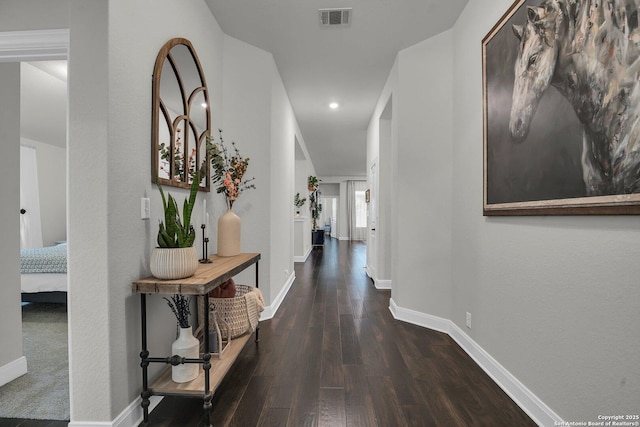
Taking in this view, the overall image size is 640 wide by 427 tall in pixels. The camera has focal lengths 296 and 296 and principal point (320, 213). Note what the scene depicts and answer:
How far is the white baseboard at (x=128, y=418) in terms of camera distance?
4.45 feet

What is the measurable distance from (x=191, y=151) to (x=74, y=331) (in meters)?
1.31

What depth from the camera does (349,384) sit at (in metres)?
1.91

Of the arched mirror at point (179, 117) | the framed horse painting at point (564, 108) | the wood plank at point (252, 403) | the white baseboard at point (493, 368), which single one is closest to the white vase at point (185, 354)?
the wood plank at point (252, 403)

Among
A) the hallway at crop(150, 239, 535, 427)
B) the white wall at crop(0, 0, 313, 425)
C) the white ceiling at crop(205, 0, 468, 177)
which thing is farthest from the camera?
the white ceiling at crop(205, 0, 468, 177)

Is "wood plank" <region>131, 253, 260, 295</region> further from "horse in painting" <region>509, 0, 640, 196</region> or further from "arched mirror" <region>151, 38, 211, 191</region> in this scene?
"horse in painting" <region>509, 0, 640, 196</region>

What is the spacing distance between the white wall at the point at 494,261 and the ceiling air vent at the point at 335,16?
78cm

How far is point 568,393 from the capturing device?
4.55 ft

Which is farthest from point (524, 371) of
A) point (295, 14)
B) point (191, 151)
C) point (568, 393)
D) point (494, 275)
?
point (295, 14)

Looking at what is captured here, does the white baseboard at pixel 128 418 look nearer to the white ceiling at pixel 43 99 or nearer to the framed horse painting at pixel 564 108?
the framed horse painting at pixel 564 108

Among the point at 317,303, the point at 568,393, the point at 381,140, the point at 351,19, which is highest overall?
the point at 351,19

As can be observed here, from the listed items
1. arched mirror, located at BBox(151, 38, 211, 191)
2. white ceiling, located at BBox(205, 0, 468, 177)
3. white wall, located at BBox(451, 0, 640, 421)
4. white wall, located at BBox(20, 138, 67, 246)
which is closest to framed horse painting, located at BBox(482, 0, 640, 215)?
white wall, located at BBox(451, 0, 640, 421)

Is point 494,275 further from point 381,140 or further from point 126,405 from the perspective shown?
point 381,140

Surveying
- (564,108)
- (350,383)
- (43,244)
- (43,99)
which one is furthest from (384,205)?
(43,244)

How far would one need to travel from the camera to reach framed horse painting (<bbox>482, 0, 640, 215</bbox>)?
1.12 m
